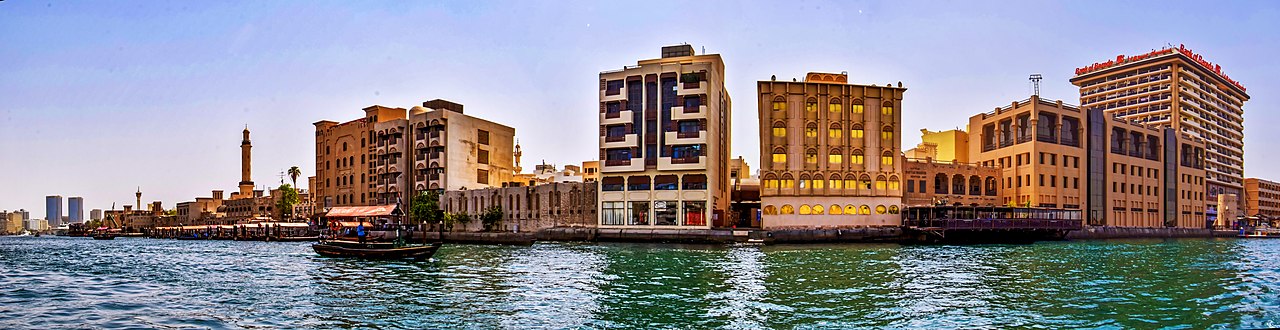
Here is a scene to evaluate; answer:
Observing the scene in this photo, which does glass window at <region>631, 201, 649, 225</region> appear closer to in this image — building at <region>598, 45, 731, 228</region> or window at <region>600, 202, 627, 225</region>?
building at <region>598, 45, 731, 228</region>

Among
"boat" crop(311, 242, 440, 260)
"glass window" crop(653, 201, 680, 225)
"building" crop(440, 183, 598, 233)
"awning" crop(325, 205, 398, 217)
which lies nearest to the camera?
"boat" crop(311, 242, 440, 260)

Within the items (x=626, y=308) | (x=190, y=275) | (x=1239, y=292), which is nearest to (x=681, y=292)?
(x=626, y=308)

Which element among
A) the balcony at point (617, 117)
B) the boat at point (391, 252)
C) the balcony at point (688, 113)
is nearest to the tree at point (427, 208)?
the balcony at point (617, 117)

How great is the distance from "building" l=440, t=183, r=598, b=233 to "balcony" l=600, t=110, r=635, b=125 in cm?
809

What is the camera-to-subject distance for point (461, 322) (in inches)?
897

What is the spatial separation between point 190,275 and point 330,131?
93.5 metres

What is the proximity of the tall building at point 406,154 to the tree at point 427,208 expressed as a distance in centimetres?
250

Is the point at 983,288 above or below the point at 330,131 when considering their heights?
below

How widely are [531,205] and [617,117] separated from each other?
1926 cm

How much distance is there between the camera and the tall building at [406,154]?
109875 millimetres

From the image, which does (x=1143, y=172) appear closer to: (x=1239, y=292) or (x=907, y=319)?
(x=1239, y=292)

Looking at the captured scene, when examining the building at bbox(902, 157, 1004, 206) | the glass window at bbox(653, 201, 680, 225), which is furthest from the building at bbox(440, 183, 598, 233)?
the building at bbox(902, 157, 1004, 206)

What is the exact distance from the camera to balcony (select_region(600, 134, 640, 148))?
8688 cm

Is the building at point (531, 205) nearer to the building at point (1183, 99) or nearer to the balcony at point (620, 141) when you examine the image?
the balcony at point (620, 141)
